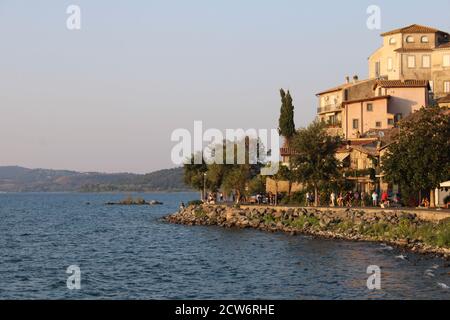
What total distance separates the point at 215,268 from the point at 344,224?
67.3ft

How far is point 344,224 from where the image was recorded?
61.6 meters

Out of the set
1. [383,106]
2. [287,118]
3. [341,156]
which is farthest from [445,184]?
[287,118]

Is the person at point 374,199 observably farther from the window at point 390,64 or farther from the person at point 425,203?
the window at point 390,64

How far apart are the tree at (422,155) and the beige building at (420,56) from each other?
36.0 meters

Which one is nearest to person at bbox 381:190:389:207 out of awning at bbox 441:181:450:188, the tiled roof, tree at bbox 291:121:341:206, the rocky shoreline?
the rocky shoreline

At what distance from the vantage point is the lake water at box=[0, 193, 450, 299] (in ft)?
113

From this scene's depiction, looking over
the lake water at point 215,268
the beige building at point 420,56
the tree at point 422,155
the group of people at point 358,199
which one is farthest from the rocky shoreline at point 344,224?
the beige building at point 420,56

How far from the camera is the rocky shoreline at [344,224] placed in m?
48.6

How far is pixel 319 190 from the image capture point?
75.1 meters

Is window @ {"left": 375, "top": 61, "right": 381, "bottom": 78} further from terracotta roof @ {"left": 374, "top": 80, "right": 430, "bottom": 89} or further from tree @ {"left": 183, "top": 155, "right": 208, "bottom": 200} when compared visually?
tree @ {"left": 183, "top": 155, "right": 208, "bottom": 200}

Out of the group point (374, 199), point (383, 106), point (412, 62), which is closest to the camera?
point (374, 199)

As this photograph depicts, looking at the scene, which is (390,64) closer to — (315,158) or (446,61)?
(446,61)

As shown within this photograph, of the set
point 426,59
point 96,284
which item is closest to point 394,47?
point 426,59
